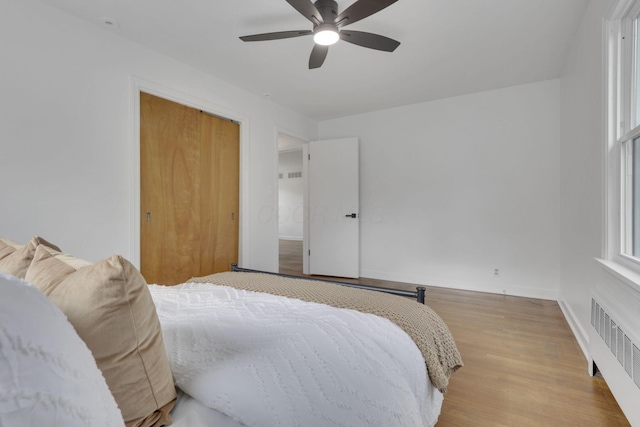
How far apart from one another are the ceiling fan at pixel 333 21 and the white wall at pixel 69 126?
1.25 meters

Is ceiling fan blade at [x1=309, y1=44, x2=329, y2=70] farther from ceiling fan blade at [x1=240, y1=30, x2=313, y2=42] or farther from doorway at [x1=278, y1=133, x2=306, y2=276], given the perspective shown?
doorway at [x1=278, y1=133, x2=306, y2=276]

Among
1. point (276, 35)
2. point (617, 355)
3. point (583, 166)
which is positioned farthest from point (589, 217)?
point (276, 35)

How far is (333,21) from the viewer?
200cm

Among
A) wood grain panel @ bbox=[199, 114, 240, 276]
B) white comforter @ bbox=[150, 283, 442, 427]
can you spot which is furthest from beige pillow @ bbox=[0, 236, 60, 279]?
wood grain panel @ bbox=[199, 114, 240, 276]

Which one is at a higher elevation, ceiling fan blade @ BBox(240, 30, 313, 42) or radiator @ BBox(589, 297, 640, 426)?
ceiling fan blade @ BBox(240, 30, 313, 42)

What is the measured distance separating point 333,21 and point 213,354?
2.06 m

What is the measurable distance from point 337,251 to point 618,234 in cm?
332

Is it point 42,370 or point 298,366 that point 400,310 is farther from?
point 42,370

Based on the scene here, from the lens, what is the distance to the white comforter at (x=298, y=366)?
30.0 inches

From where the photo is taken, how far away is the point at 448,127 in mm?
4070

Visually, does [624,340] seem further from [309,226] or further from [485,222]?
[309,226]

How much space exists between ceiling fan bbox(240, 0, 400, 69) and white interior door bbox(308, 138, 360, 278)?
236cm

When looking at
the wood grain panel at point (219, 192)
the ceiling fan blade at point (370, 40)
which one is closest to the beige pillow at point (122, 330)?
the ceiling fan blade at point (370, 40)

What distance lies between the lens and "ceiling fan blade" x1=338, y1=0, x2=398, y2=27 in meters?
1.77
